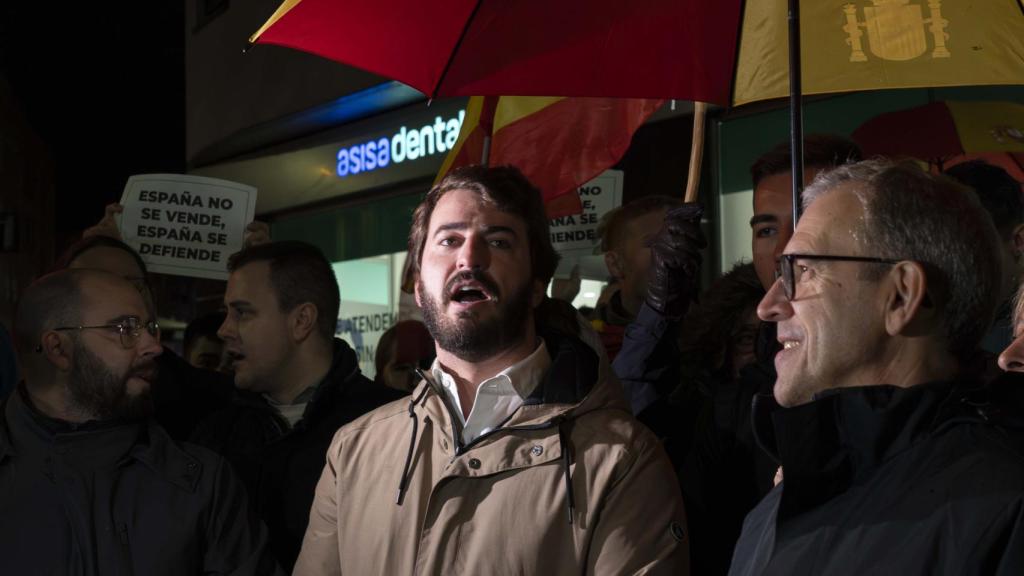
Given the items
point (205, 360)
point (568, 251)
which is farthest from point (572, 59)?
point (205, 360)

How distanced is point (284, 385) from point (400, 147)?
A: 693 centimetres

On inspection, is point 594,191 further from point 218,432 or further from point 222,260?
point 218,432

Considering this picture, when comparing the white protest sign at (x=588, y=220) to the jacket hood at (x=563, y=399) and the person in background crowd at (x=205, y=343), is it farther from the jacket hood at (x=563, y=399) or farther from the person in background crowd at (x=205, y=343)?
the jacket hood at (x=563, y=399)

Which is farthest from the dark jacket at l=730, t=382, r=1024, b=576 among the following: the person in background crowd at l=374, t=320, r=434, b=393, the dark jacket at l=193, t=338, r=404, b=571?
the person in background crowd at l=374, t=320, r=434, b=393

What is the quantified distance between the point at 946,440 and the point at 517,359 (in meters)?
1.42

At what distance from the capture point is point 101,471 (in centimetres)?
373

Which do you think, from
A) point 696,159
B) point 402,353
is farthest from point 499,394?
point 402,353

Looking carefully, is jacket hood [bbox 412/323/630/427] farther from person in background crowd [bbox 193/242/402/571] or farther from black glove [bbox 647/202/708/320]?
person in background crowd [bbox 193/242/402/571]

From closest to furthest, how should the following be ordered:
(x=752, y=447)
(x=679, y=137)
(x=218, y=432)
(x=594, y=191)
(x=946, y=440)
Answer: (x=946, y=440)
(x=752, y=447)
(x=218, y=432)
(x=594, y=191)
(x=679, y=137)

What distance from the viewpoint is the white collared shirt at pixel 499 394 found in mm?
3268

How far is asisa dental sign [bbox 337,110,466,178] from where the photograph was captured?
10.6 m

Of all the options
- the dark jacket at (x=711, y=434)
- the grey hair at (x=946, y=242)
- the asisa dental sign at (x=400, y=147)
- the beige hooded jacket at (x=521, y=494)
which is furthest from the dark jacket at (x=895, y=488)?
the asisa dental sign at (x=400, y=147)

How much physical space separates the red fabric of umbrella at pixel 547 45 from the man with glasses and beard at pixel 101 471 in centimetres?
122

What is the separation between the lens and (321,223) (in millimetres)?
12820
